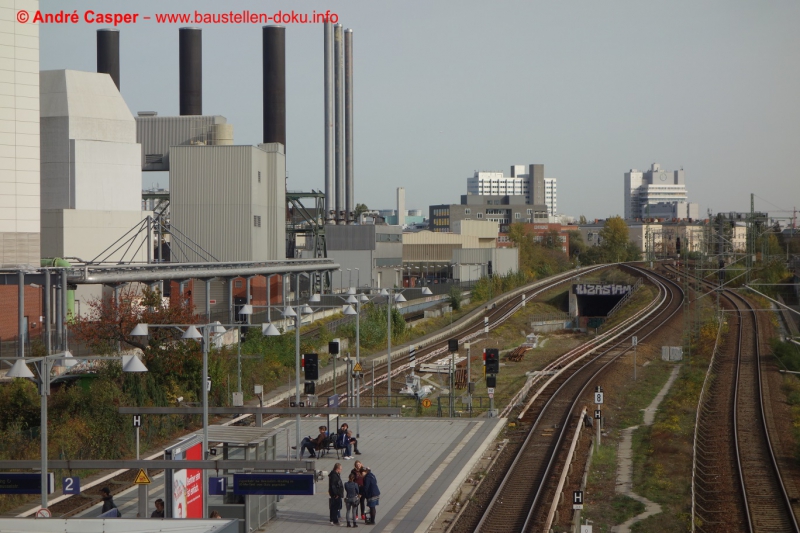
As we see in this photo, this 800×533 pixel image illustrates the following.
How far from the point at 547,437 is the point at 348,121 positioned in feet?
196

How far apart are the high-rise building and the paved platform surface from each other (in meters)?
24.0

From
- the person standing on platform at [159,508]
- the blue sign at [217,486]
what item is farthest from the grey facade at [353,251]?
the person standing on platform at [159,508]

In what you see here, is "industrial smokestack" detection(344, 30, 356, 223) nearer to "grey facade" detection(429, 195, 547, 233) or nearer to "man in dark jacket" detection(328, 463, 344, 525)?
"man in dark jacket" detection(328, 463, 344, 525)

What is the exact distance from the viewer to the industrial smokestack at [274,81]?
2960 inches

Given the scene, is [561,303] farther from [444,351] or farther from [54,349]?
[54,349]

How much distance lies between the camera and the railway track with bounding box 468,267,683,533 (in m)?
18.8

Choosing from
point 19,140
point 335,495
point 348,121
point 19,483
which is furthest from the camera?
point 348,121

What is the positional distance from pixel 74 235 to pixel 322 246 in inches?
1162

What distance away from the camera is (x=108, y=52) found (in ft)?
260

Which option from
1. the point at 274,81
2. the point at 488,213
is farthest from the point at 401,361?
the point at 488,213

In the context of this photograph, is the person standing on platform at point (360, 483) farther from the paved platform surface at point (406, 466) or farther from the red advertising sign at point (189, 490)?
the red advertising sign at point (189, 490)

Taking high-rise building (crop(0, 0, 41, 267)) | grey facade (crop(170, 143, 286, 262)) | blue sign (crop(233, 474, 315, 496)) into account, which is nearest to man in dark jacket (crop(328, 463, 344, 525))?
blue sign (crop(233, 474, 315, 496))

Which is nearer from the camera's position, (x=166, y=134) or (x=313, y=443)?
(x=313, y=443)

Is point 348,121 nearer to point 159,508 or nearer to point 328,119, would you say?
point 328,119
